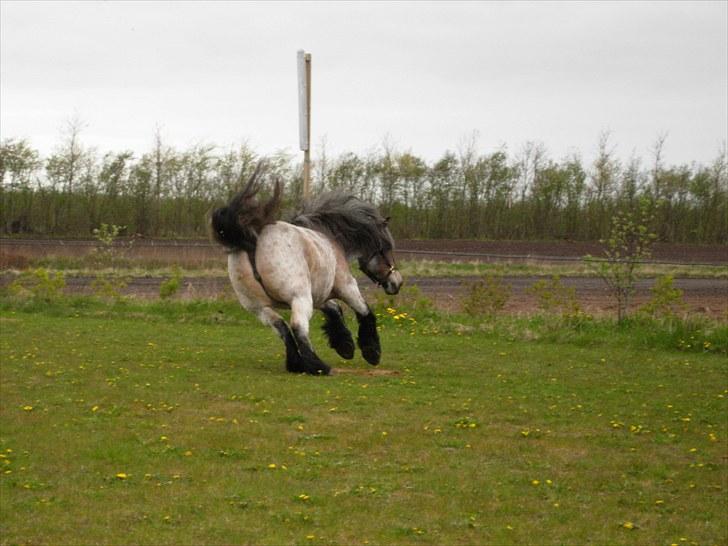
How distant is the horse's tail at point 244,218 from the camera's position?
534 inches

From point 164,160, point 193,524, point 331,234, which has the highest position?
point 164,160

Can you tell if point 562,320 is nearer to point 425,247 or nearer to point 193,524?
point 193,524

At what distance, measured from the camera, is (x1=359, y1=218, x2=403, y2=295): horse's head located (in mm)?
Result: 15266

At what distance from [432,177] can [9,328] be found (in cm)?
3715

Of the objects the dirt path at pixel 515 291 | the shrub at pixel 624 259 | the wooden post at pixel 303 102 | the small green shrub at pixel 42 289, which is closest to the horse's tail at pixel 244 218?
the wooden post at pixel 303 102

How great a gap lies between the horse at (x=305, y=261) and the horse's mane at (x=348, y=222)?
0.04ft

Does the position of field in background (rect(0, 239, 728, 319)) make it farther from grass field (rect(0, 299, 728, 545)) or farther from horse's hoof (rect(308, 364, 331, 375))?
horse's hoof (rect(308, 364, 331, 375))

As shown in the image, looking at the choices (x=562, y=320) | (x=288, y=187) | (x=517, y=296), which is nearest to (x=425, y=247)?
(x=288, y=187)

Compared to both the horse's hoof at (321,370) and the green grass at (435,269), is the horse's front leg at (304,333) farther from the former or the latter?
the green grass at (435,269)

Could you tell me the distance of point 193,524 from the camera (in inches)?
296

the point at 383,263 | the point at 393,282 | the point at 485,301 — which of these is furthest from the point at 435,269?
the point at 383,263

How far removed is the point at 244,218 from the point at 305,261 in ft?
3.22

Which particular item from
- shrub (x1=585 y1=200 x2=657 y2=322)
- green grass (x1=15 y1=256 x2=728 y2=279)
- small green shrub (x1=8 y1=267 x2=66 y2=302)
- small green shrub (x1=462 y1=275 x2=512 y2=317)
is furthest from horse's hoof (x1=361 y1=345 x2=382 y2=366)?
green grass (x1=15 y1=256 x2=728 y2=279)

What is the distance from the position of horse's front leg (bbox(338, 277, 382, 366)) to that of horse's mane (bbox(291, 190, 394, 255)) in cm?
50
